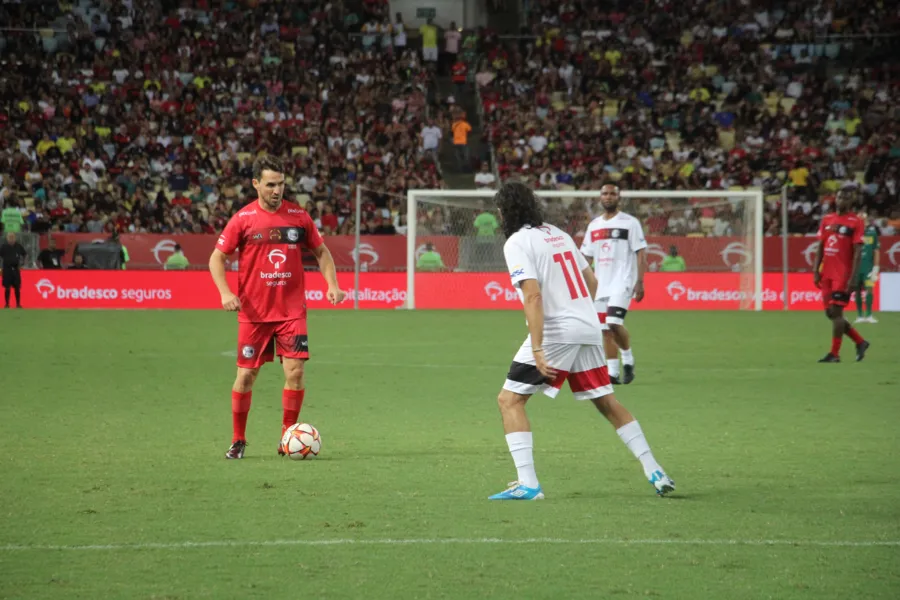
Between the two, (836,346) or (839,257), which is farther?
(836,346)

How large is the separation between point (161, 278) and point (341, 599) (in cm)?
2675

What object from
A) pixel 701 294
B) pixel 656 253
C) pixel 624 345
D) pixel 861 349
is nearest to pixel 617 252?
pixel 624 345

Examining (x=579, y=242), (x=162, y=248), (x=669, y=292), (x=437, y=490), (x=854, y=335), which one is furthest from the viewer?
(x=162, y=248)

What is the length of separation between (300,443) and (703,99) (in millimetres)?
33134

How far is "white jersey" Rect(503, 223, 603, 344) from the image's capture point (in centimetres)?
712

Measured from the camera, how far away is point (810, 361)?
56.6 feet

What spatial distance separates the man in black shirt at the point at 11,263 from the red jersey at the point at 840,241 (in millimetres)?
19297

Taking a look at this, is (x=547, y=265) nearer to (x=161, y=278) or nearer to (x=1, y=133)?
(x=161, y=278)

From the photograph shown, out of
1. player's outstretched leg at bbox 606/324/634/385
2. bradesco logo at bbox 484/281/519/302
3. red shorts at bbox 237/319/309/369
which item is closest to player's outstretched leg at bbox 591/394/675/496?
red shorts at bbox 237/319/309/369

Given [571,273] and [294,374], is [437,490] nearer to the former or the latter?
[571,273]

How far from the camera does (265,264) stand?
29.7 feet

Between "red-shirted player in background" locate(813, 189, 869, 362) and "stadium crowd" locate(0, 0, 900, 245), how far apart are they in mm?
16508

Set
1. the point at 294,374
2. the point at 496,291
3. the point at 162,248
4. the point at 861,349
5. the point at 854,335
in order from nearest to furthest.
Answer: the point at 294,374 < the point at 854,335 < the point at 861,349 < the point at 496,291 < the point at 162,248

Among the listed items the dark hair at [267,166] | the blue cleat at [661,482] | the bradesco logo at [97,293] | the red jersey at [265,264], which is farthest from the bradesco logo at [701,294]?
the blue cleat at [661,482]
